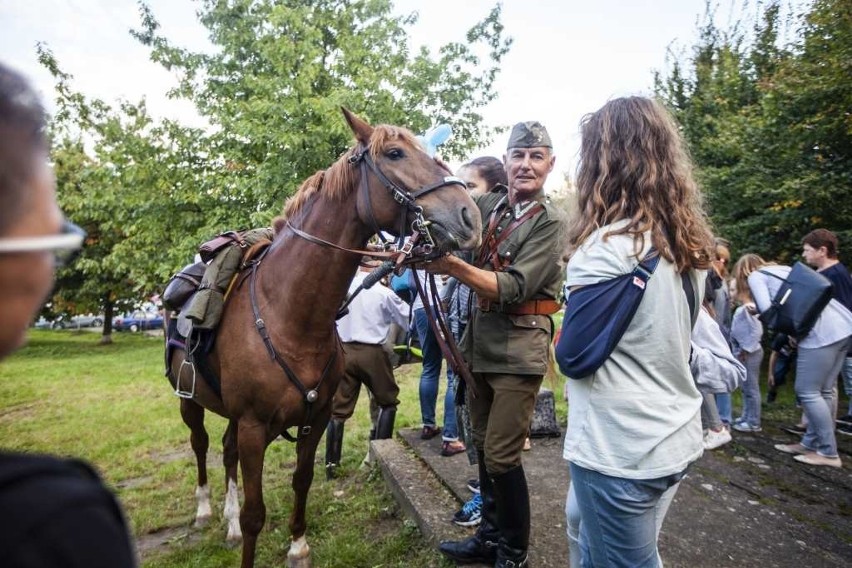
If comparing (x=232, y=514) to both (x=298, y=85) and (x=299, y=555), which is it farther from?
(x=298, y=85)

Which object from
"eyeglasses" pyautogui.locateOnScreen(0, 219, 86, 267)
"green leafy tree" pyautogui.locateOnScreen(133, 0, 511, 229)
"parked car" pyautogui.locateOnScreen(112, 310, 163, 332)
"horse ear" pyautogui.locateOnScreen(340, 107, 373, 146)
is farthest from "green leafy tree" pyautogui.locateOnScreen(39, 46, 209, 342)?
"parked car" pyautogui.locateOnScreen(112, 310, 163, 332)

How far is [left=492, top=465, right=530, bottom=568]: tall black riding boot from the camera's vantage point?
2.59 m

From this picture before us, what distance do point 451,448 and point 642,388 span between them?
10.6ft

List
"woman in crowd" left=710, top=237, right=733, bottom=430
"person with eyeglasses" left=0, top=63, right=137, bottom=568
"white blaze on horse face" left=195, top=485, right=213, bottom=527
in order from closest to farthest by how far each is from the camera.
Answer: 1. "person with eyeglasses" left=0, top=63, right=137, bottom=568
2. "white blaze on horse face" left=195, top=485, right=213, bottom=527
3. "woman in crowd" left=710, top=237, right=733, bottom=430

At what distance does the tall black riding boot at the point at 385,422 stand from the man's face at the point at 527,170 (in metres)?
3.15

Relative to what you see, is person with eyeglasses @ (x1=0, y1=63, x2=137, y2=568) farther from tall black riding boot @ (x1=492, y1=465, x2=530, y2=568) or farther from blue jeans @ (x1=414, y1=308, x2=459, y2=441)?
blue jeans @ (x1=414, y1=308, x2=459, y2=441)

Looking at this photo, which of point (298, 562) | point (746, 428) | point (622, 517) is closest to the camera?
point (622, 517)

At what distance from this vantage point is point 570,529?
2.21m

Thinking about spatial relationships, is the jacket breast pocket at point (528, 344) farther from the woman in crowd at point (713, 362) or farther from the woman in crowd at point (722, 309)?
the woman in crowd at point (722, 309)

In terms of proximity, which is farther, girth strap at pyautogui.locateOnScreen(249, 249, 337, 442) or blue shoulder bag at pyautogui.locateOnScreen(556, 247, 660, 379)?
girth strap at pyautogui.locateOnScreen(249, 249, 337, 442)

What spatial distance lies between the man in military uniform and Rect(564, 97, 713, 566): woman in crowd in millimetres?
702

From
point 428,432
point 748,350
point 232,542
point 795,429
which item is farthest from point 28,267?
point 795,429

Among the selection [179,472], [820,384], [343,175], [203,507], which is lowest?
[179,472]

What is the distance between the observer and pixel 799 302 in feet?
16.1
